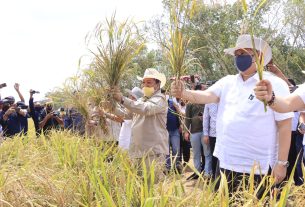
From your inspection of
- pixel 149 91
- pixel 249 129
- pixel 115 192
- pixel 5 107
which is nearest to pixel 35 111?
pixel 5 107

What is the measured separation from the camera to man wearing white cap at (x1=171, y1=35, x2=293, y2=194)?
116 inches

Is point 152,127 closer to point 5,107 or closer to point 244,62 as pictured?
point 244,62

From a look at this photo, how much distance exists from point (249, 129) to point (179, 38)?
2.84 feet

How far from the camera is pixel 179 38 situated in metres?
2.69

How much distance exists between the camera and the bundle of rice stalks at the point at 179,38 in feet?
8.50

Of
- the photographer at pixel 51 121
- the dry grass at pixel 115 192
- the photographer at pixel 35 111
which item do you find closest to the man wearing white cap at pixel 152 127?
the dry grass at pixel 115 192

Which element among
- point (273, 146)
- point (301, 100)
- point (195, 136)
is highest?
point (301, 100)

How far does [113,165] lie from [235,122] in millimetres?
1120

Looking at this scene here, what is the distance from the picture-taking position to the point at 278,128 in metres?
3.04

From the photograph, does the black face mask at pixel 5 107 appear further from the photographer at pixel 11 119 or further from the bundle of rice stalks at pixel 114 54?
the bundle of rice stalks at pixel 114 54

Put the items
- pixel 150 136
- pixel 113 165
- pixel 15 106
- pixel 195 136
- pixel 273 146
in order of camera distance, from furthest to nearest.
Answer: pixel 15 106 → pixel 195 136 → pixel 150 136 → pixel 113 165 → pixel 273 146

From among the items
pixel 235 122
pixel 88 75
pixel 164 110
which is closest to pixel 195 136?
pixel 164 110

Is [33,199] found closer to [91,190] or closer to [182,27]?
[91,190]

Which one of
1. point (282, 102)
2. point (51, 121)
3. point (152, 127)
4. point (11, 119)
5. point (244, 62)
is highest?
point (244, 62)
